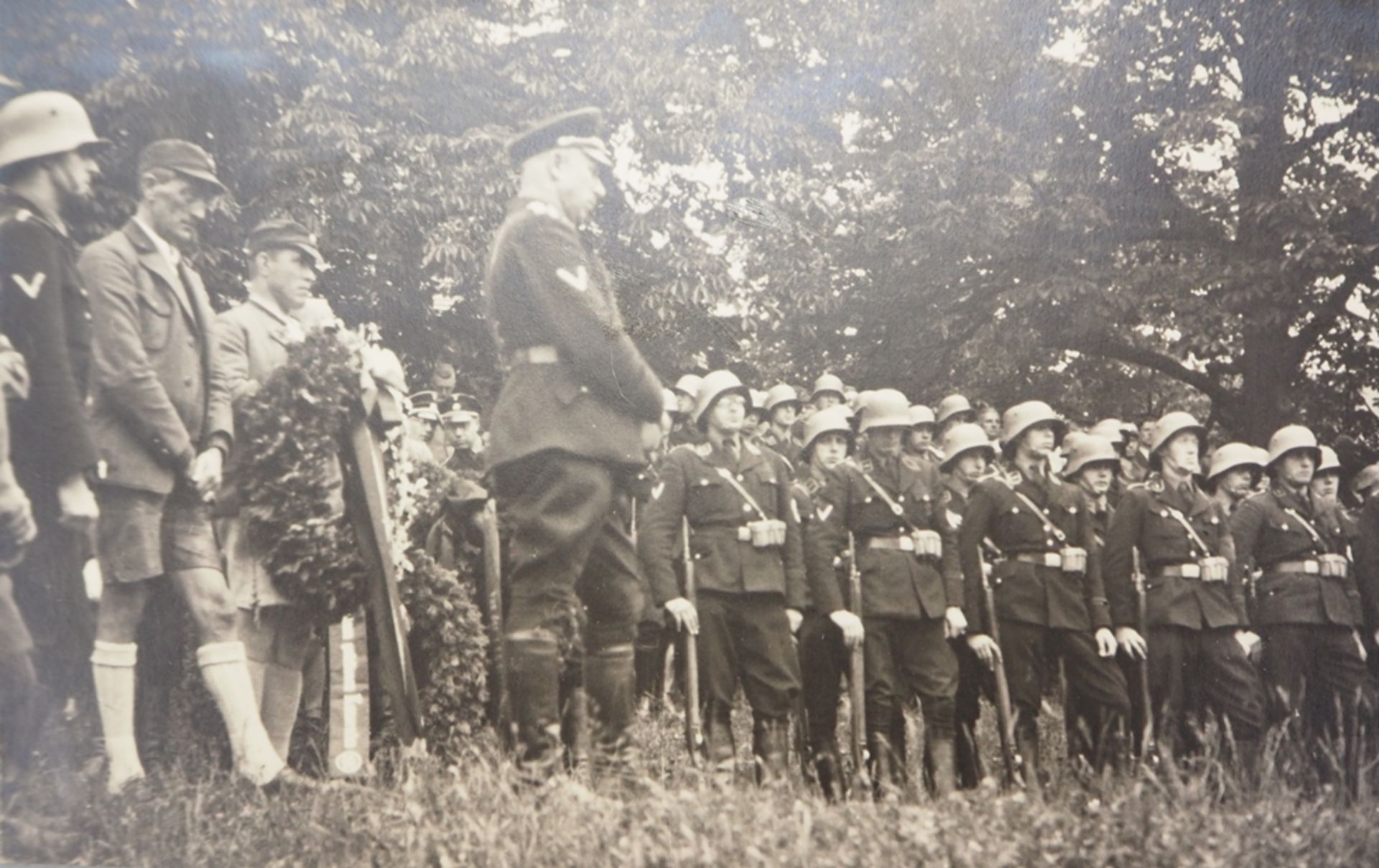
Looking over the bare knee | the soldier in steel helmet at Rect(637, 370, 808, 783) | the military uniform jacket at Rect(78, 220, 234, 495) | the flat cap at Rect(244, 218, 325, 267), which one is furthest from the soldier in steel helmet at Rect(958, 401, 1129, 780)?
the bare knee

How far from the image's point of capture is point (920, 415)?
15.0 ft

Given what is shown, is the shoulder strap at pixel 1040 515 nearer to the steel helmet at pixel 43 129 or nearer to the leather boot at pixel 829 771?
the leather boot at pixel 829 771

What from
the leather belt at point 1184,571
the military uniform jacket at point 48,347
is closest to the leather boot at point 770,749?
the leather belt at point 1184,571

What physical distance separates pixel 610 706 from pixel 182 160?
281 centimetres

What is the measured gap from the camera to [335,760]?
4.73m

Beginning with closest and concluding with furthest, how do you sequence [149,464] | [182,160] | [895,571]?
[895,571]
[149,464]
[182,160]

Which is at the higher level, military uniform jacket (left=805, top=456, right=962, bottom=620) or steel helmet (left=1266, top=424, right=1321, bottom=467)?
steel helmet (left=1266, top=424, right=1321, bottom=467)

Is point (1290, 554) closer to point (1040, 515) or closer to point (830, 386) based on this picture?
point (1040, 515)

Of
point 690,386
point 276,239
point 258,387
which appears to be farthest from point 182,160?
point 690,386

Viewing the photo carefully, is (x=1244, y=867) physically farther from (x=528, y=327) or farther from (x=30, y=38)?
(x=30, y=38)

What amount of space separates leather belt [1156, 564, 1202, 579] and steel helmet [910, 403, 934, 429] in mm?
994

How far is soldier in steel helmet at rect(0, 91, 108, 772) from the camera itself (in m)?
4.95

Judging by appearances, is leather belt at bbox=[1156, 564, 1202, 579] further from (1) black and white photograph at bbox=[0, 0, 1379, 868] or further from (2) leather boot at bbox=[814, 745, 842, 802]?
(2) leather boot at bbox=[814, 745, 842, 802]

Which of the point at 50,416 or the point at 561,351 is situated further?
the point at 50,416
